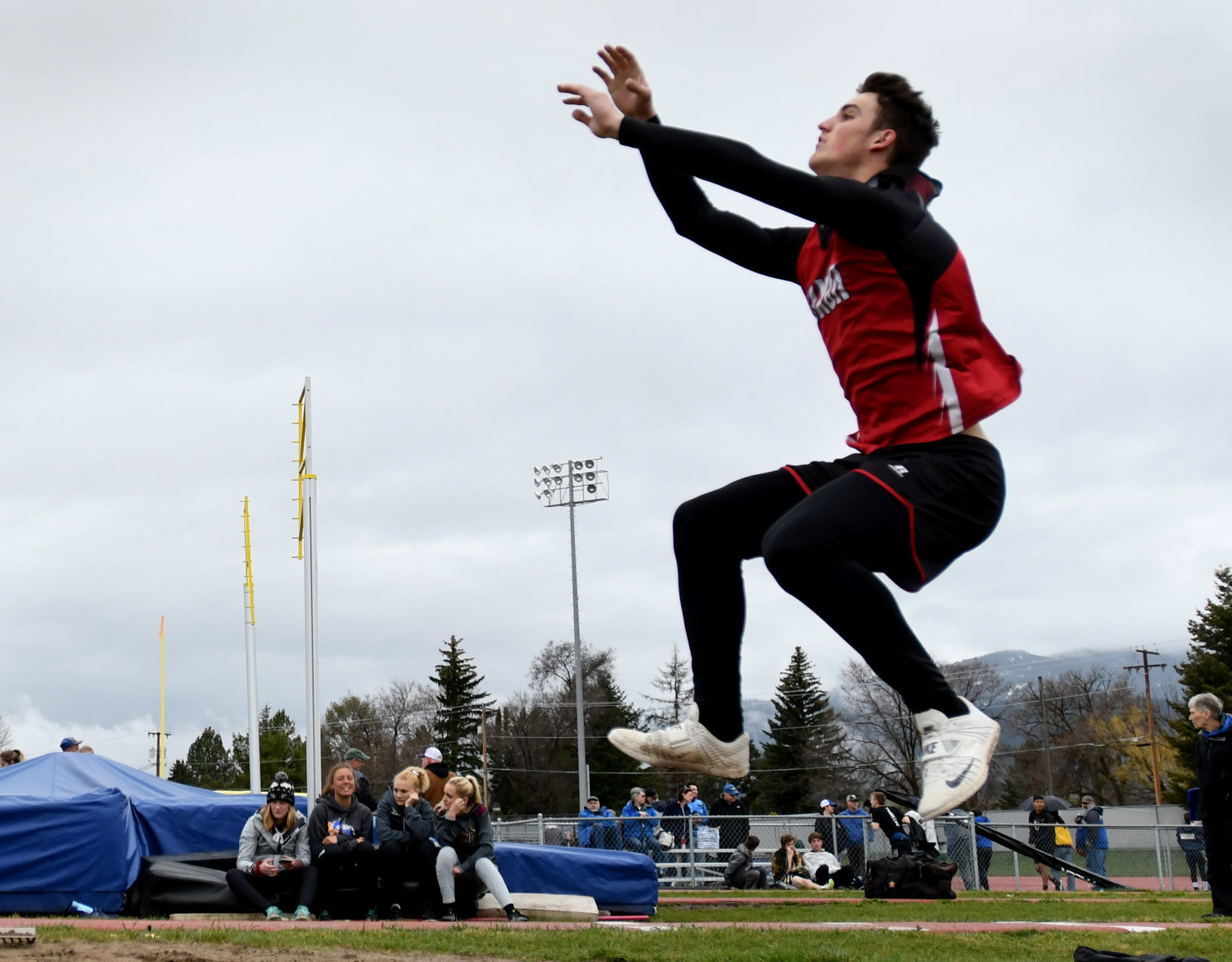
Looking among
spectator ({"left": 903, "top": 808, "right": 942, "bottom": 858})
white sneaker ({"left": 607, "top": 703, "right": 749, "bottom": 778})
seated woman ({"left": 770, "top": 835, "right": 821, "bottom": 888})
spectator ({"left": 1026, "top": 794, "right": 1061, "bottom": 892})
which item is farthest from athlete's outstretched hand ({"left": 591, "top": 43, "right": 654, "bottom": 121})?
spectator ({"left": 1026, "top": 794, "right": 1061, "bottom": 892})

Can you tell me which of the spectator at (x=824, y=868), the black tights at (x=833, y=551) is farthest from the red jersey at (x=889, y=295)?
the spectator at (x=824, y=868)

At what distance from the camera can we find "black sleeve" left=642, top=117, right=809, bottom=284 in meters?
3.47

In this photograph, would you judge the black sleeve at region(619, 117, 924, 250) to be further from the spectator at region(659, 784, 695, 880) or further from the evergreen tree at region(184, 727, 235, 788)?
the evergreen tree at region(184, 727, 235, 788)

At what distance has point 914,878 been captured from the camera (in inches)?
543

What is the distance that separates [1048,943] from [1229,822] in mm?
3573

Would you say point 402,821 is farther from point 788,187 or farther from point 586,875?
point 788,187

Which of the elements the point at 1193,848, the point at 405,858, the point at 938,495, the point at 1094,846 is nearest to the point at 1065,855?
the point at 1094,846

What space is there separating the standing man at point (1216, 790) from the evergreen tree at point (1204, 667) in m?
37.2

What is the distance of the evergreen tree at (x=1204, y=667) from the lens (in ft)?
150

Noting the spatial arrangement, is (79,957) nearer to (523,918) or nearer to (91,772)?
(523,918)

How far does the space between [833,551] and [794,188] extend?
821 mm

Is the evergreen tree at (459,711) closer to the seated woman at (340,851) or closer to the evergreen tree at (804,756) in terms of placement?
the evergreen tree at (804,756)

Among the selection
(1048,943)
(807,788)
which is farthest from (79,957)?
(807,788)

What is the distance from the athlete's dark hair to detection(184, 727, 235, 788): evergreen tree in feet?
303
